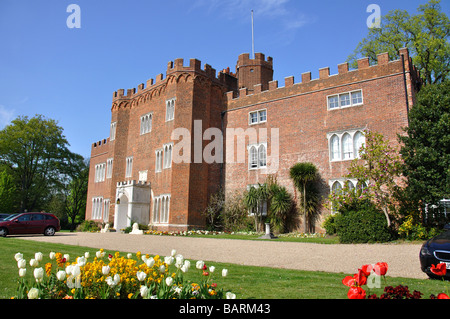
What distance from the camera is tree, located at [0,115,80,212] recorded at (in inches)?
1526

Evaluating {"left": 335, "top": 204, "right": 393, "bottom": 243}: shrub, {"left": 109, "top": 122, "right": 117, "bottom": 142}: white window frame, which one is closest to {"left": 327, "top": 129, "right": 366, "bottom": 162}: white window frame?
{"left": 335, "top": 204, "right": 393, "bottom": 243}: shrub

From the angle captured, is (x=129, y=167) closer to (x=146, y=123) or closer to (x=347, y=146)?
(x=146, y=123)

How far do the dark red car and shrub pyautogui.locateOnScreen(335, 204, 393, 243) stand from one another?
53.8 ft

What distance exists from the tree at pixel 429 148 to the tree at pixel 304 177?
18.1ft

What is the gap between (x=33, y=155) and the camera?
4016cm

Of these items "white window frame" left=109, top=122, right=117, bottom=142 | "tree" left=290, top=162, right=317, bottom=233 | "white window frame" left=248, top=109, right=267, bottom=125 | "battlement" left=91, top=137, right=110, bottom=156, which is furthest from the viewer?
"battlement" left=91, top=137, right=110, bottom=156

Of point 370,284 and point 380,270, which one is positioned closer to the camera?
point 380,270

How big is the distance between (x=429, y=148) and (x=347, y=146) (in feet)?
19.7

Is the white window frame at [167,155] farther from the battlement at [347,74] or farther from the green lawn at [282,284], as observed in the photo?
the green lawn at [282,284]

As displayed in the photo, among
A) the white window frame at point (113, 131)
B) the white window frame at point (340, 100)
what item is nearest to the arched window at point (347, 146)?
the white window frame at point (340, 100)

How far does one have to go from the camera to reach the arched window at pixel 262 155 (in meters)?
22.3

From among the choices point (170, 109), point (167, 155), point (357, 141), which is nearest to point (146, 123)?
point (170, 109)

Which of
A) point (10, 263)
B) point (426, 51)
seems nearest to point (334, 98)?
point (426, 51)

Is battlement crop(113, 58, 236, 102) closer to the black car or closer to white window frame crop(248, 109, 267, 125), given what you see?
white window frame crop(248, 109, 267, 125)
